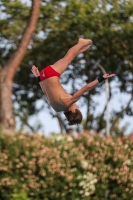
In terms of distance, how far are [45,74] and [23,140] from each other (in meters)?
21.9

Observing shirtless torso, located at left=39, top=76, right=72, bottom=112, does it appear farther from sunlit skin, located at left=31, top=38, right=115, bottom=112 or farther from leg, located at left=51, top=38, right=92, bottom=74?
leg, located at left=51, top=38, right=92, bottom=74

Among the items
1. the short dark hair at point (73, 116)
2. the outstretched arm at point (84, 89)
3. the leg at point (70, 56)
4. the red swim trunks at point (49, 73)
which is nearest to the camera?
the outstretched arm at point (84, 89)

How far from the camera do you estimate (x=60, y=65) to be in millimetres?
7762

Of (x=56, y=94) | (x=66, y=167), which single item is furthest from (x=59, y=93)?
(x=66, y=167)

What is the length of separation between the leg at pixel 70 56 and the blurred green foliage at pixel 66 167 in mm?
20151

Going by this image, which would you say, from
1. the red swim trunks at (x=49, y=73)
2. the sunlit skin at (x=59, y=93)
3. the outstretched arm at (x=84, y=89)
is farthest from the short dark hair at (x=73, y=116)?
the red swim trunks at (x=49, y=73)

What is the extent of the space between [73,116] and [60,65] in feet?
1.84

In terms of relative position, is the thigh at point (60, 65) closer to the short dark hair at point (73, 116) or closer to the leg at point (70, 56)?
the leg at point (70, 56)

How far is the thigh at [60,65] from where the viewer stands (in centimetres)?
767

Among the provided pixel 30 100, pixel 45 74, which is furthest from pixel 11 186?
pixel 30 100

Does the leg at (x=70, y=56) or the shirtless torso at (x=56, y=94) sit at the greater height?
the leg at (x=70, y=56)

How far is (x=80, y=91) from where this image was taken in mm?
7477

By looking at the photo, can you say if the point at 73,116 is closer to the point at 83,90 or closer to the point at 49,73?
the point at 83,90

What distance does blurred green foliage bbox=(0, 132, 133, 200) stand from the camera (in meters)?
29.2
